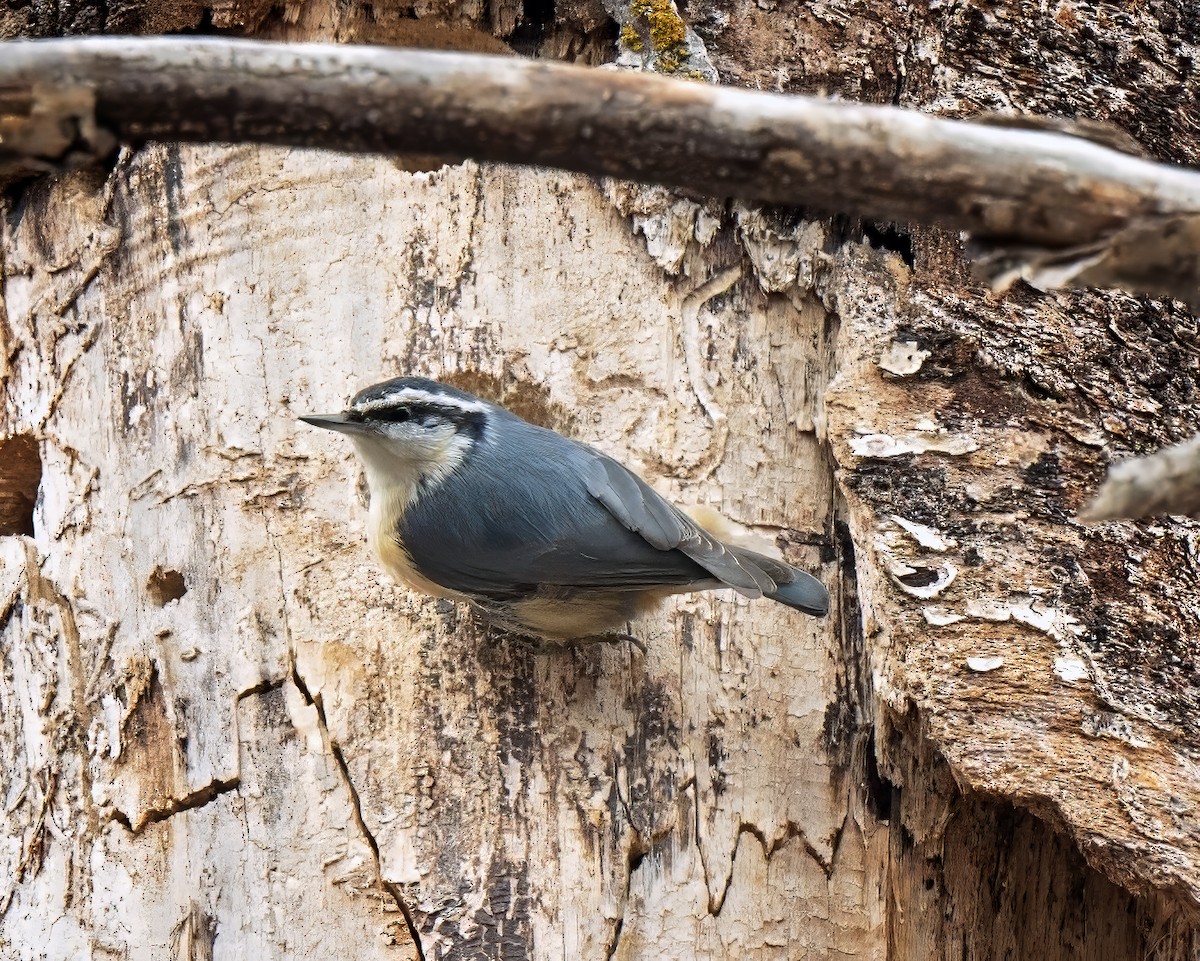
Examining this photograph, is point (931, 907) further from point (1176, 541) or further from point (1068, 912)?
point (1176, 541)

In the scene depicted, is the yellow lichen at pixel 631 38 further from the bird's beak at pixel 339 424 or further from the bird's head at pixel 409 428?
the bird's beak at pixel 339 424

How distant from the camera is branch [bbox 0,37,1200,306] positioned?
121 centimetres

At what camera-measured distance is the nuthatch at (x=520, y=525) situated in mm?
2416

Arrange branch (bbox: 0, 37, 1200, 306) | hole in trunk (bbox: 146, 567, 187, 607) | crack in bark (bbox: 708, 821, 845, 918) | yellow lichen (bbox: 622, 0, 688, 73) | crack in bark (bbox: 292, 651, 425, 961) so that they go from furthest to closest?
1. yellow lichen (bbox: 622, 0, 688, 73)
2. hole in trunk (bbox: 146, 567, 187, 607)
3. crack in bark (bbox: 708, 821, 845, 918)
4. crack in bark (bbox: 292, 651, 425, 961)
5. branch (bbox: 0, 37, 1200, 306)

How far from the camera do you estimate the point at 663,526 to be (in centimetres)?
240

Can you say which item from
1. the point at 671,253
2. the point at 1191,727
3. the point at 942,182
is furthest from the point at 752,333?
the point at 942,182

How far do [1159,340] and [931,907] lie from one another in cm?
115

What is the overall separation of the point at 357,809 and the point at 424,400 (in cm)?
76

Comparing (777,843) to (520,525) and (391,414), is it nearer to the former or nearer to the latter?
(520,525)

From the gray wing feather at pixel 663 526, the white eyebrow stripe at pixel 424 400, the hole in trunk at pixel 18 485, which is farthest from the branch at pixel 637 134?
the hole in trunk at pixel 18 485

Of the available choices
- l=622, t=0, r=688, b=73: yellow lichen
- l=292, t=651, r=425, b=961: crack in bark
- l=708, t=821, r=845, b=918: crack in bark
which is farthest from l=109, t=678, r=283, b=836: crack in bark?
l=622, t=0, r=688, b=73: yellow lichen

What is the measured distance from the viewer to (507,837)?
2301mm

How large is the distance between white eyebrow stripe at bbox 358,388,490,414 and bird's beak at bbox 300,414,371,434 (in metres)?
0.03

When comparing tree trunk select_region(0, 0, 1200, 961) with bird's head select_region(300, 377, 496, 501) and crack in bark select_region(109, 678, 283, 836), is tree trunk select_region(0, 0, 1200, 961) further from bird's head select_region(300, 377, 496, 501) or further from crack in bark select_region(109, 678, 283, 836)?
bird's head select_region(300, 377, 496, 501)
